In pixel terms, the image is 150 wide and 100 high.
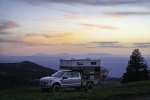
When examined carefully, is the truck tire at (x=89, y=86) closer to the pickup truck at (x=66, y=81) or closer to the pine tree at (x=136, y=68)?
the pickup truck at (x=66, y=81)

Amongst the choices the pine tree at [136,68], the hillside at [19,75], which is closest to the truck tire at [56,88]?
the hillside at [19,75]

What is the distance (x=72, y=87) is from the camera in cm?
3553

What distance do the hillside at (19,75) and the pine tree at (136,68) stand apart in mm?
17253

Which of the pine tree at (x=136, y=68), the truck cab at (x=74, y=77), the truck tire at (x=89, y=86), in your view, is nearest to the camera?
the truck cab at (x=74, y=77)

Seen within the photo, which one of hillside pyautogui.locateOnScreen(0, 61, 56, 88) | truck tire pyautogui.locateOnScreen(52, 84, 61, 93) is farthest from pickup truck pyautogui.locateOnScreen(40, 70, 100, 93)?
hillside pyautogui.locateOnScreen(0, 61, 56, 88)

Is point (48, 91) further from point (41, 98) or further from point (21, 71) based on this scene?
point (21, 71)

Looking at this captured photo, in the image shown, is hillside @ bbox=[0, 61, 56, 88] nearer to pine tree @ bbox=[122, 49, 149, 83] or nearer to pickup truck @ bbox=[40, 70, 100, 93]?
pine tree @ bbox=[122, 49, 149, 83]

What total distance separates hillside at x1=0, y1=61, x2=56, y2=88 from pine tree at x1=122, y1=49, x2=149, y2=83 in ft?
56.6

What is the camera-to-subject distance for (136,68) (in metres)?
87.9

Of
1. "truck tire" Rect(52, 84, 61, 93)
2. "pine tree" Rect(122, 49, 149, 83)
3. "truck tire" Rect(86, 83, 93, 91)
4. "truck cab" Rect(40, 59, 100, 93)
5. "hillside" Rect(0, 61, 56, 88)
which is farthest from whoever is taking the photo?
"pine tree" Rect(122, 49, 149, 83)

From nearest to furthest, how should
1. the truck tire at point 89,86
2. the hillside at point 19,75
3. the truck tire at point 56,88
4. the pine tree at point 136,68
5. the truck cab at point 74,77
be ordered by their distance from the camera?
the truck tire at point 56,88 → the truck cab at point 74,77 → the truck tire at point 89,86 → the hillside at point 19,75 → the pine tree at point 136,68

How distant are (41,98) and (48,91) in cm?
831

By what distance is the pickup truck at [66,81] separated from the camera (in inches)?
1342

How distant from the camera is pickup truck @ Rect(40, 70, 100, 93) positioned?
34094 millimetres
